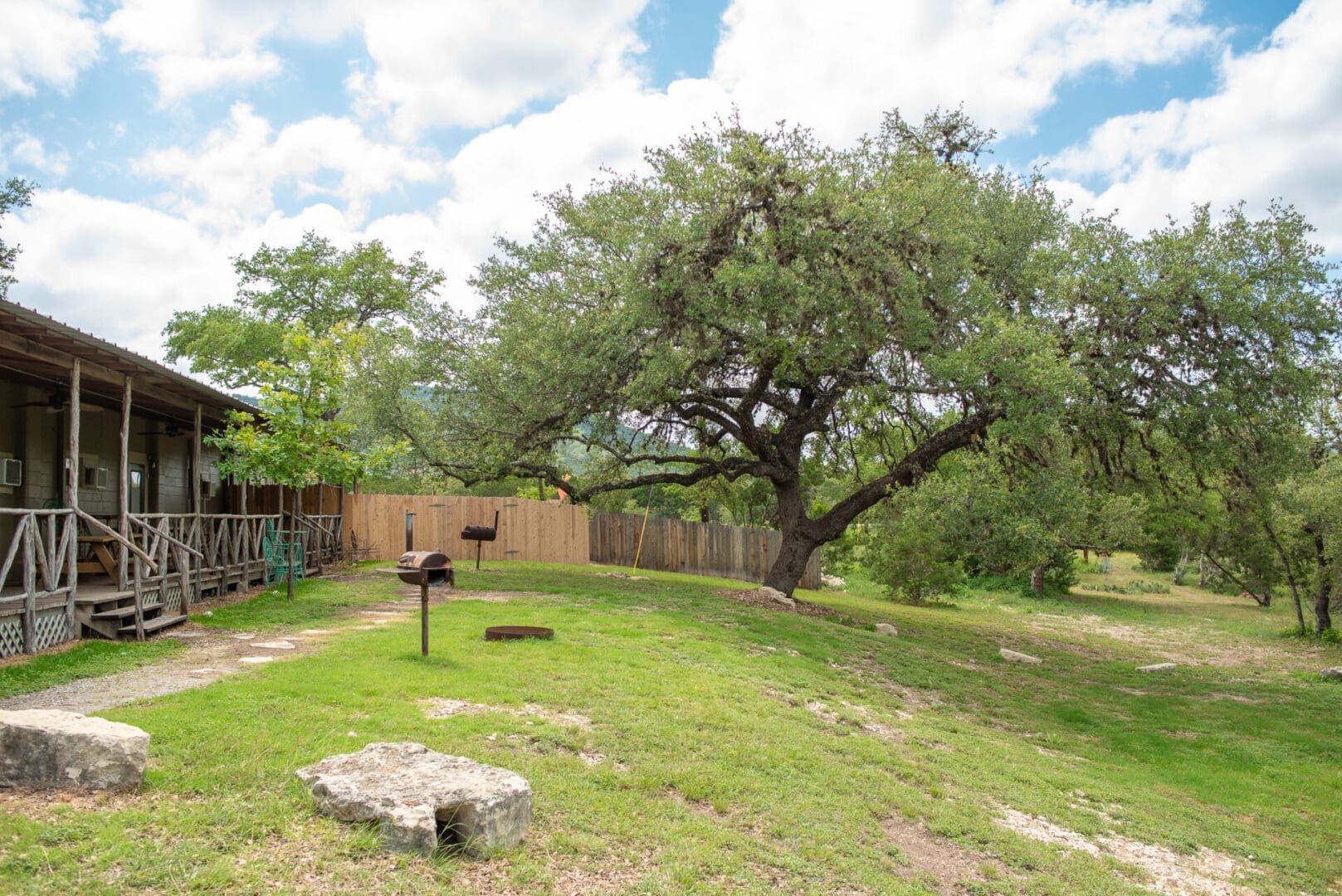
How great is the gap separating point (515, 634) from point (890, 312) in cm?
812

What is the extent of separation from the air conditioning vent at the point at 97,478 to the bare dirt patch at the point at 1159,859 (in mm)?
13992

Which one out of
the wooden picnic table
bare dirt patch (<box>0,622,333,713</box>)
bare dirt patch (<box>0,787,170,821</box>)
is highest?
the wooden picnic table

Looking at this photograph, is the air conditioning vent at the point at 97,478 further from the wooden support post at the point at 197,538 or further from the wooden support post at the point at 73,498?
the wooden support post at the point at 73,498

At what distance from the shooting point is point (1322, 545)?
59.8ft

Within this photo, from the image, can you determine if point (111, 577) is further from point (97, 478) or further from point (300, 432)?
point (97, 478)

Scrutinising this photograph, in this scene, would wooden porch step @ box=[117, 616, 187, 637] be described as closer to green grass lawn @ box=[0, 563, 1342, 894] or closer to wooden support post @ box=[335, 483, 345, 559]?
green grass lawn @ box=[0, 563, 1342, 894]

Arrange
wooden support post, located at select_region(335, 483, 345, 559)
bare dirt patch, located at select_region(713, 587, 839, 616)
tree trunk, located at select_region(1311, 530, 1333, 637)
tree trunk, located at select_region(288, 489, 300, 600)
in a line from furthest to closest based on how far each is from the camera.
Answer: wooden support post, located at select_region(335, 483, 345, 559) < tree trunk, located at select_region(1311, 530, 1333, 637) < bare dirt patch, located at select_region(713, 587, 839, 616) < tree trunk, located at select_region(288, 489, 300, 600)

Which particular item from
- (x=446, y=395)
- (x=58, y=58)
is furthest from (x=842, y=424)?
(x=58, y=58)

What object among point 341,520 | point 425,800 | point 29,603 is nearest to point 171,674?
point 29,603

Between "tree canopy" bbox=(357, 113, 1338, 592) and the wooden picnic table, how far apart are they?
6.25 meters

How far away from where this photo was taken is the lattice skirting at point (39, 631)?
728 centimetres

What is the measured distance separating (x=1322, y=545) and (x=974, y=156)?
1168 centimetres

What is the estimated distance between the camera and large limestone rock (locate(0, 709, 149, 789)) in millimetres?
3967

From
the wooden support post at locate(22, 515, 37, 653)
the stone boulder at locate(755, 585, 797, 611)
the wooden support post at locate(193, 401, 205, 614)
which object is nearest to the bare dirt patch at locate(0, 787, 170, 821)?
the wooden support post at locate(22, 515, 37, 653)
